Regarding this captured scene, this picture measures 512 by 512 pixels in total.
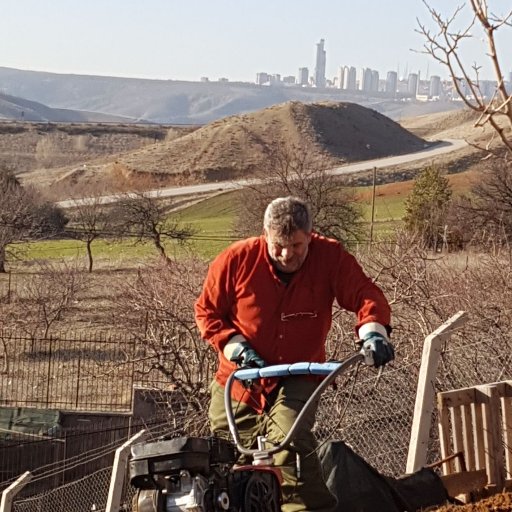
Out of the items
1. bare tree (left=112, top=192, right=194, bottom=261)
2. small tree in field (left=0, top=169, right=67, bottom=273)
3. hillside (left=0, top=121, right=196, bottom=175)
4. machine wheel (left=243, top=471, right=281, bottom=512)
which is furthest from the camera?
hillside (left=0, top=121, right=196, bottom=175)

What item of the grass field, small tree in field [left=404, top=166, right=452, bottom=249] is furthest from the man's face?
the grass field

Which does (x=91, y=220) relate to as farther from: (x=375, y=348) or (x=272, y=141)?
(x=272, y=141)

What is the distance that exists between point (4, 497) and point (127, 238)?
39572 millimetres

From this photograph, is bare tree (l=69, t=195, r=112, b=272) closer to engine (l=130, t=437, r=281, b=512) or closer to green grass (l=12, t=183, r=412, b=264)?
green grass (l=12, t=183, r=412, b=264)

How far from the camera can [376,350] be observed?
16.3 feet

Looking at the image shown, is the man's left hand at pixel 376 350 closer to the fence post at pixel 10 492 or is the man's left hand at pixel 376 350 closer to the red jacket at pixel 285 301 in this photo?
the red jacket at pixel 285 301

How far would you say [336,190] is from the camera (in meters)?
37.5

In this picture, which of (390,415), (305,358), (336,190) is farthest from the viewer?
(336,190)

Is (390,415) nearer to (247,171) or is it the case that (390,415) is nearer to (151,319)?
(151,319)

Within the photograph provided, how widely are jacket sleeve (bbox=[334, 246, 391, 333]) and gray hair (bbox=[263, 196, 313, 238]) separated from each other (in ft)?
0.99

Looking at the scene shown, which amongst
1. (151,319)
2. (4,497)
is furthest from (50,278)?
(4,497)

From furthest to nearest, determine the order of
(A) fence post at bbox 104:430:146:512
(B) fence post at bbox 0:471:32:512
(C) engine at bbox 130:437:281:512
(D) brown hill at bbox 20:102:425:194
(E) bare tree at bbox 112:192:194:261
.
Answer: (D) brown hill at bbox 20:102:425:194 < (E) bare tree at bbox 112:192:194:261 < (B) fence post at bbox 0:471:32:512 < (A) fence post at bbox 104:430:146:512 < (C) engine at bbox 130:437:281:512

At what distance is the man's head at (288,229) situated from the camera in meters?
5.32

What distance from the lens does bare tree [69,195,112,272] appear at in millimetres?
48297
